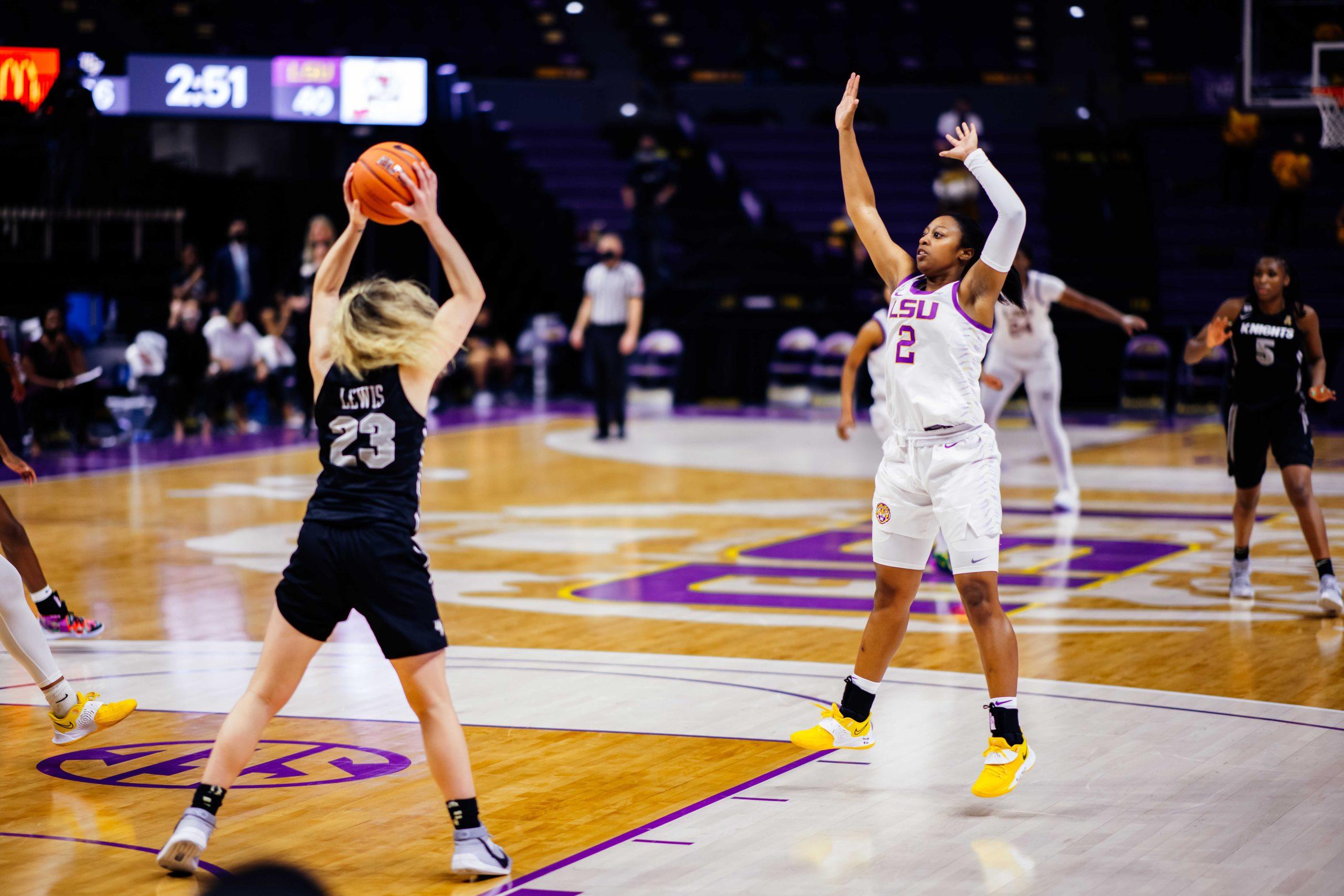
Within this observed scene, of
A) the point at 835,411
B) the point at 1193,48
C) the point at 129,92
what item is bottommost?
the point at 835,411

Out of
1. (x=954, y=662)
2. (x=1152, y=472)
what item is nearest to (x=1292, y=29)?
(x=1152, y=472)

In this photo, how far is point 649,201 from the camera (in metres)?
23.7

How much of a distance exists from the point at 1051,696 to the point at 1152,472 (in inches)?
331

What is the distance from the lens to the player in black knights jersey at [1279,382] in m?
8.27

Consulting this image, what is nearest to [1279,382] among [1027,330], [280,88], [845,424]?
[845,424]

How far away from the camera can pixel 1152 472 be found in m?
14.6

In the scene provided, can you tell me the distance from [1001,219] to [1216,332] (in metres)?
3.28

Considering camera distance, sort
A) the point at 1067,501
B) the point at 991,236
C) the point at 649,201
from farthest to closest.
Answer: the point at 649,201, the point at 1067,501, the point at 991,236

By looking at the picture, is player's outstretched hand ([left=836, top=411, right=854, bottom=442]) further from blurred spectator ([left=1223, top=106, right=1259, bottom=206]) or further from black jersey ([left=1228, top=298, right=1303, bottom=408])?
blurred spectator ([left=1223, top=106, right=1259, bottom=206])

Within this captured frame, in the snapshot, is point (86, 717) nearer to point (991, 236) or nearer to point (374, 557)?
point (374, 557)

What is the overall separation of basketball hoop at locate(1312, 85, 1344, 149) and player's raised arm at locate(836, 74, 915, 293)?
33.8 ft

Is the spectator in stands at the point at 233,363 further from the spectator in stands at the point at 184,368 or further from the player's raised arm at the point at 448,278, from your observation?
the player's raised arm at the point at 448,278

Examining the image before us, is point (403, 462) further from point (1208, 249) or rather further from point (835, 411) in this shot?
point (1208, 249)

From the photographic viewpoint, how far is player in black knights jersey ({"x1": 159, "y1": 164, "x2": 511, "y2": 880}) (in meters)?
4.45
